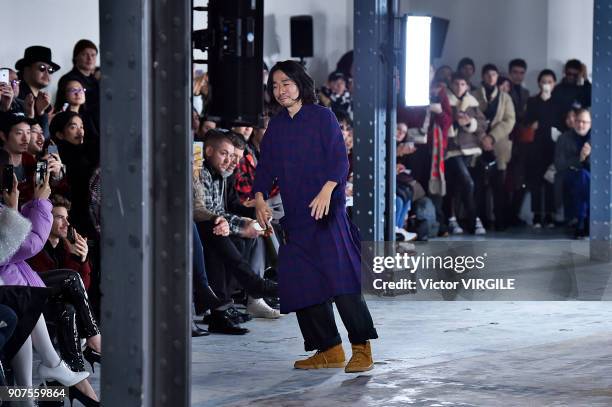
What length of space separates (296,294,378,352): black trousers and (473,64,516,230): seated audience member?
353 inches

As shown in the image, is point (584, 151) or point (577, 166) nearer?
point (584, 151)

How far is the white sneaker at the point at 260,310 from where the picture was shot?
8.88m

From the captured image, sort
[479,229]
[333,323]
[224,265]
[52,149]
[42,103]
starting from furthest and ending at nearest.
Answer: [479,229], [42,103], [224,265], [52,149], [333,323]

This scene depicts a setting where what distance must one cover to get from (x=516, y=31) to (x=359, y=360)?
1111cm

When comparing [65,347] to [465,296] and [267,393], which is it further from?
[465,296]

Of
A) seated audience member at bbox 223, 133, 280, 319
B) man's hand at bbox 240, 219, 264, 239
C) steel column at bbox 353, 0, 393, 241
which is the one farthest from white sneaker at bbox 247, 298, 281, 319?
steel column at bbox 353, 0, 393, 241

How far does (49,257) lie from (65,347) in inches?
50.6

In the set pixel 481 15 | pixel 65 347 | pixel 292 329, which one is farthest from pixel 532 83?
pixel 65 347

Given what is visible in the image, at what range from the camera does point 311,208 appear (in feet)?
22.6

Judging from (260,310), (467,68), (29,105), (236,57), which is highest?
(236,57)

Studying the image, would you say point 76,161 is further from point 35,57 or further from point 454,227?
point 454,227

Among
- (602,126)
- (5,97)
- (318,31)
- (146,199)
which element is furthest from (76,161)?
(318,31)

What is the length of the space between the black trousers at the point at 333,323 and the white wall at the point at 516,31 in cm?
1047

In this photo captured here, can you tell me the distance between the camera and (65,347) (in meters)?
5.88
